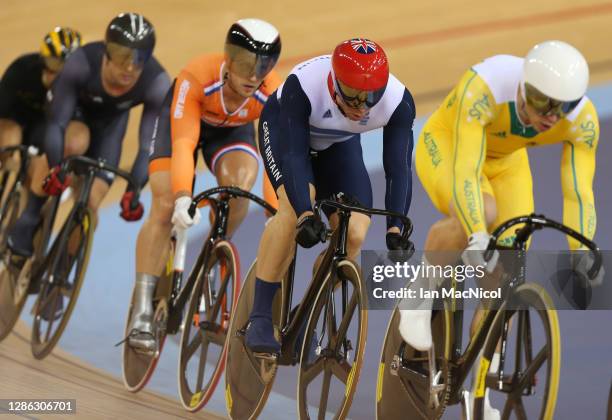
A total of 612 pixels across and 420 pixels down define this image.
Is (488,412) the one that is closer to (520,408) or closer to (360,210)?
(520,408)

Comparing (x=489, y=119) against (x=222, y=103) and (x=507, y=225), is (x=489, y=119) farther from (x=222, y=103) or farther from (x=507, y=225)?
(x=222, y=103)

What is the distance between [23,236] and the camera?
18.8 ft

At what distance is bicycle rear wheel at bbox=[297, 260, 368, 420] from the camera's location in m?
3.79

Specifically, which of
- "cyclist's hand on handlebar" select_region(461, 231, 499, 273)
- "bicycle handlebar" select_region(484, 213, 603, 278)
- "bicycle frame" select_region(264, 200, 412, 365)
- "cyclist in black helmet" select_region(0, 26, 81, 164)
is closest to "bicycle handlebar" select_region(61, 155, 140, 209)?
"cyclist in black helmet" select_region(0, 26, 81, 164)

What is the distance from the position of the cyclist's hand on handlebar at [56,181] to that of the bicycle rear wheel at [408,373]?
1.80 m

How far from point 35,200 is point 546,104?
280 cm

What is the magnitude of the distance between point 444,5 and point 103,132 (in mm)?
5491

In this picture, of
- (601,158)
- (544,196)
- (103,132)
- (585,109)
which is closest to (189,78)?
(103,132)

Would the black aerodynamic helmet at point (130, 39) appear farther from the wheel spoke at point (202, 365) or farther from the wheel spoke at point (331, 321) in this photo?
the wheel spoke at point (331, 321)

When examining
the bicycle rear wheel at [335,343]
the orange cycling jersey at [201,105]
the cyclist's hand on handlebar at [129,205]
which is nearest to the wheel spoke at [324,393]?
the bicycle rear wheel at [335,343]

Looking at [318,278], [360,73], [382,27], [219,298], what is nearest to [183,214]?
[219,298]

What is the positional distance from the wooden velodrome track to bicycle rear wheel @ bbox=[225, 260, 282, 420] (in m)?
3.58

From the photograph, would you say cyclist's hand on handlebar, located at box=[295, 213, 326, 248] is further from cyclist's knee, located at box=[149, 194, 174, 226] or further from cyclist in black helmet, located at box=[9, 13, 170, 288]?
cyclist in black helmet, located at box=[9, 13, 170, 288]

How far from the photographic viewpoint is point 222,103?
489cm
